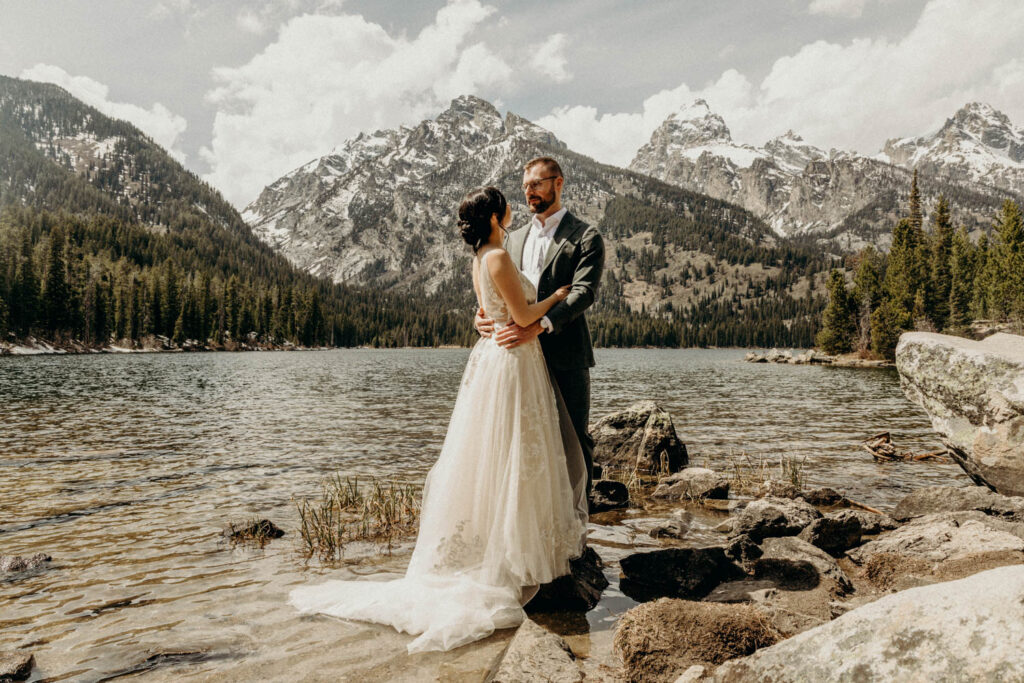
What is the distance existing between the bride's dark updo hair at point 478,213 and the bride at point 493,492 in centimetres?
1

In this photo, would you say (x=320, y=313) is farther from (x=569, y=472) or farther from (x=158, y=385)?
(x=569, y=472)

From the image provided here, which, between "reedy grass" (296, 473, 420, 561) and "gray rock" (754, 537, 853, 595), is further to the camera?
"reedy grass" (296, 473, 420, 561)

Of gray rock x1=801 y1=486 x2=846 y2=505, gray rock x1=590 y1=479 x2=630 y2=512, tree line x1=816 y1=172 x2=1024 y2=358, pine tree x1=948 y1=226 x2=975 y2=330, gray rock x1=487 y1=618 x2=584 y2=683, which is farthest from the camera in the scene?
pine tree x1=948 y1=226 x2=975 y2=330

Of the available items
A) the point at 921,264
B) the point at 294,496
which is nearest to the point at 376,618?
the point at 294,496

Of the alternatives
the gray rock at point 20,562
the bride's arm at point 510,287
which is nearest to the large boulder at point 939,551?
the bride's arm at point 510,287

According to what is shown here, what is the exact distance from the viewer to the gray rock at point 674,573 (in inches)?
257

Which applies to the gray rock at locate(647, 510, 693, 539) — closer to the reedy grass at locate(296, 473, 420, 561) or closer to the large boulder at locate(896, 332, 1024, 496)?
the reedy grass at locate(296, 473, 420, 561)

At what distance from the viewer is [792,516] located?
8781mm

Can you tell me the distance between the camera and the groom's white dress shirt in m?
6.38

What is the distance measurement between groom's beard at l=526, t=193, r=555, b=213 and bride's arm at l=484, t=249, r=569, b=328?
3.12 ft

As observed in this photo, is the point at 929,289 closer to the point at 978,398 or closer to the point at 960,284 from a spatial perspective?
the point at 960,284

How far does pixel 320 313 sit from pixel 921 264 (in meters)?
141

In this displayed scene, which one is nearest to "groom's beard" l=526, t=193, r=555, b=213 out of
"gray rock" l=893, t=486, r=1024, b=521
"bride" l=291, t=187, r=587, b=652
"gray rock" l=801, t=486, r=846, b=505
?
"bride" l=291, t=187, r=587, b=652

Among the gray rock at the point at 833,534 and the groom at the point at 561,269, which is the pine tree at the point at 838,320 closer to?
the gray rock at the point at 833,534
